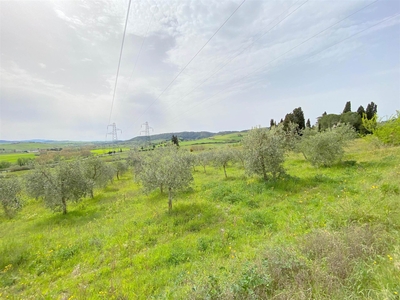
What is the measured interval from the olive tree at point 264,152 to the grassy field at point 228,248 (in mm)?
1698

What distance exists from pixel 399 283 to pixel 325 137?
19372mm

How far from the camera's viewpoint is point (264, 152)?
15391 millimetres

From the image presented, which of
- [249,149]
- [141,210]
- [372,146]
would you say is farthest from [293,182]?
[372,146]

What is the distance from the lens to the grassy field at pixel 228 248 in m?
3.80

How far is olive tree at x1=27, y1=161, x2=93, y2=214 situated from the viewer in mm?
15625

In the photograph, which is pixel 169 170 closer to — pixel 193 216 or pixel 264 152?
pixel 193 216

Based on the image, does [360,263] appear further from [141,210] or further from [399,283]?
[141,210]

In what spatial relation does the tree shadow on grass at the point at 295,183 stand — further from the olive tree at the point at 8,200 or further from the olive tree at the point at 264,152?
the olive tree at the point at 8,200

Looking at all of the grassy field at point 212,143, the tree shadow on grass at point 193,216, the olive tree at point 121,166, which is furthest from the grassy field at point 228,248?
the grassy field at point 212,143

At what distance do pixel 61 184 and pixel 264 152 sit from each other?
19239mm

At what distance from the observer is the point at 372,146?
87.6 feet

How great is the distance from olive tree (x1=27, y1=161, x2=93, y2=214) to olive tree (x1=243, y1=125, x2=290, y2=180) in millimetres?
16908

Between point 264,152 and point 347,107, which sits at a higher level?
point 347,107

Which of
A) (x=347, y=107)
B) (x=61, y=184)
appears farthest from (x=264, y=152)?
(x=347, y=107)
